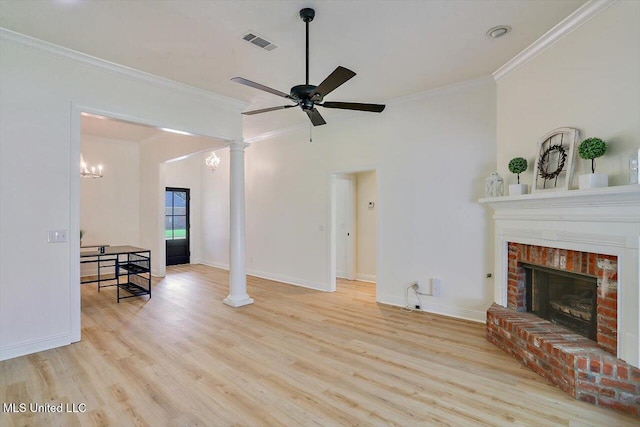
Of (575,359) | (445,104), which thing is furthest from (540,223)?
(445,104)

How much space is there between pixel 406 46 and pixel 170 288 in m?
5.33

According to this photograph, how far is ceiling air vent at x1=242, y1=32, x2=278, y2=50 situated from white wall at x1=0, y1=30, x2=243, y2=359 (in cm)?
168

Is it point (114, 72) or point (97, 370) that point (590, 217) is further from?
point (114, 72)

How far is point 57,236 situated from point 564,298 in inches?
196

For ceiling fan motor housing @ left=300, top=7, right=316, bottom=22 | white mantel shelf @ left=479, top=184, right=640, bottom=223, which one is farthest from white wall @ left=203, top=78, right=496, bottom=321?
ceiling fan motor housing @ left=300, top=7, right=316, bottom=22

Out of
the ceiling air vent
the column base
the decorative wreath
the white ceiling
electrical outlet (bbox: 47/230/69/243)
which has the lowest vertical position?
the column base

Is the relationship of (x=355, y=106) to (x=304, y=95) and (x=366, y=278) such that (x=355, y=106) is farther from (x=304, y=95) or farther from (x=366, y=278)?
(x=366, y=278)

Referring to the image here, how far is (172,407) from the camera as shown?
2.20 metres

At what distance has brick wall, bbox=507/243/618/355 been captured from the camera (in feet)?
7.63

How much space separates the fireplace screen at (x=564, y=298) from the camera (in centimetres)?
268

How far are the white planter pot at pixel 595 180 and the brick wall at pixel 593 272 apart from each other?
538 millimetres

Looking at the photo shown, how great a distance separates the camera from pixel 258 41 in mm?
2973

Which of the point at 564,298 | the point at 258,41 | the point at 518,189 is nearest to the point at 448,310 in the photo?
the point at 564,298

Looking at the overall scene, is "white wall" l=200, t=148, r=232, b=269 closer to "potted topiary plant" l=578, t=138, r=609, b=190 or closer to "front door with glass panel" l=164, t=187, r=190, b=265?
"front door with glass panel" l=164, t=187, r=190, b=265
